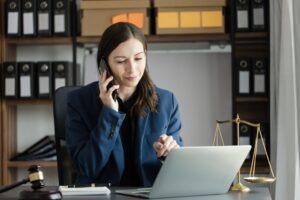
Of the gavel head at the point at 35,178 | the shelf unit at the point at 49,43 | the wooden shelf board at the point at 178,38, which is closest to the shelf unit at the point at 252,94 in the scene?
the shelf unit at the point at 49,43

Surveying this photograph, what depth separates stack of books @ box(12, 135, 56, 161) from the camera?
155 inches

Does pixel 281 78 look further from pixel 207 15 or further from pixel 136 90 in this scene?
pixel 136 90

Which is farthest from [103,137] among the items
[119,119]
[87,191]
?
[87,191]

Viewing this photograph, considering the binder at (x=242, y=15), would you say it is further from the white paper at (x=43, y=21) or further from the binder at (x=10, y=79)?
the binder at (x=10, y=79)

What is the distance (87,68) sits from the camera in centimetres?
408

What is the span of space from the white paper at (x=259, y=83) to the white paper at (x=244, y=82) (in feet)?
0.14

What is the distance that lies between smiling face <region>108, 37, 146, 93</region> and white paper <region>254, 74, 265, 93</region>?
5.53ft

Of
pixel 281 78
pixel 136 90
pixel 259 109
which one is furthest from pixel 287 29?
pixel 136 90

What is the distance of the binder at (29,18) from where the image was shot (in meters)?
3.88

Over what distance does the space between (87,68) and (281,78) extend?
1.34 m

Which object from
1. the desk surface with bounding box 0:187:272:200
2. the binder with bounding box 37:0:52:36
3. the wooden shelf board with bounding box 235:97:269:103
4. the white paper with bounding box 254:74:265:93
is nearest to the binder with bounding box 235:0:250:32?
the white paper with bounding box 254:74:265:93

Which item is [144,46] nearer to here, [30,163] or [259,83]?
[259,83]

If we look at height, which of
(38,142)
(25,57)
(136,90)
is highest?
(25,57)

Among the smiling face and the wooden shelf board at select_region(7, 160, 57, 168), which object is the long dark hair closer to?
the smiling face
